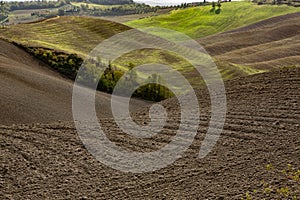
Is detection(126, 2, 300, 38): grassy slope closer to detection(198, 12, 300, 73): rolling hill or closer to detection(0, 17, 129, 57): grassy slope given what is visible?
detection(198, 12, 300, 73): rolling hill

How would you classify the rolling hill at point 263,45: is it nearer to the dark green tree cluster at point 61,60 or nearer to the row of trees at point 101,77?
the row of trees at point 101,77

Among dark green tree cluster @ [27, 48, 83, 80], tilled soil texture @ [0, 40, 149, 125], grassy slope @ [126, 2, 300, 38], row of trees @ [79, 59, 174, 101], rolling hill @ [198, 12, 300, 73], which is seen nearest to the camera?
tilled soil texture @ [0, 40, 149, 125]

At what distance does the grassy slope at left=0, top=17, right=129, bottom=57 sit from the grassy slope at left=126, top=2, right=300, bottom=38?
1277 inches

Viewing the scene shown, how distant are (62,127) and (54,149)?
217cm

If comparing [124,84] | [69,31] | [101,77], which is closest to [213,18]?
[69,31]

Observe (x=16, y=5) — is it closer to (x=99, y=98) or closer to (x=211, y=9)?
(x=211, y=9)

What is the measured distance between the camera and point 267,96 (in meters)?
15.8

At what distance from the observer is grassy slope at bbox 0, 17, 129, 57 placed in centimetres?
4127

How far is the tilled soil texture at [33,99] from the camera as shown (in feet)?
52.2

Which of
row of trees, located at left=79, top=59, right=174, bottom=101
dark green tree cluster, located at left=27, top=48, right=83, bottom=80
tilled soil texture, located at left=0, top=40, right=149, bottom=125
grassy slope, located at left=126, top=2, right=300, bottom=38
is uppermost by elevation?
tilled soil texture, located at left=0, top=40, right=149, bottom=125

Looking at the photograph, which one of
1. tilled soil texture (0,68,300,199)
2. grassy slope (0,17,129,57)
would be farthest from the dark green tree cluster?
tilled soil texture (0,68,300,199)

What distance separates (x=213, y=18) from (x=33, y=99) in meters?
75.6

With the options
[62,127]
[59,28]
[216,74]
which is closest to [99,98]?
[62,127]

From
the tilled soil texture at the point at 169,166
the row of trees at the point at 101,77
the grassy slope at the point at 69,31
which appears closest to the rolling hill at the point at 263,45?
the grassy slope at the point at 69,31
